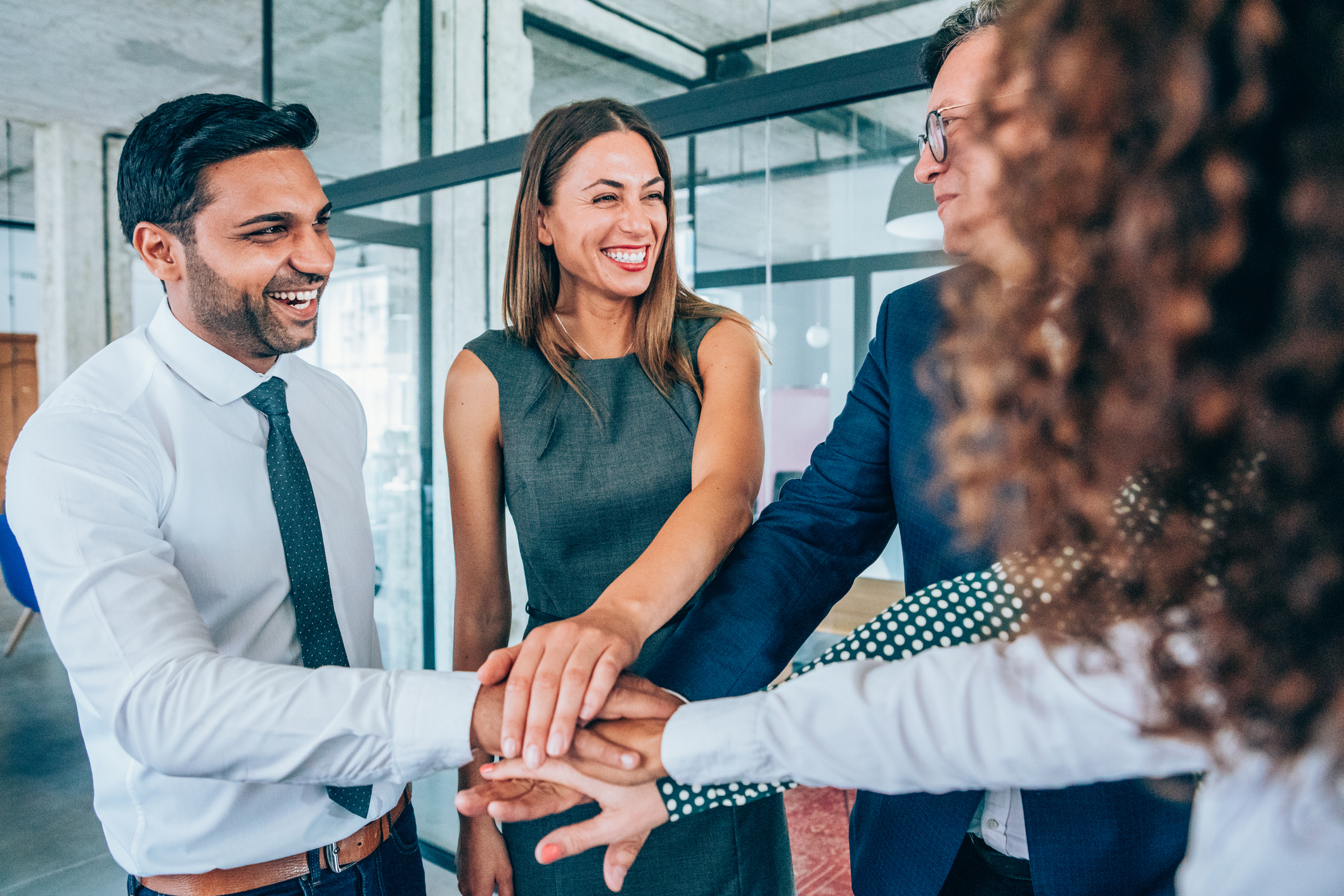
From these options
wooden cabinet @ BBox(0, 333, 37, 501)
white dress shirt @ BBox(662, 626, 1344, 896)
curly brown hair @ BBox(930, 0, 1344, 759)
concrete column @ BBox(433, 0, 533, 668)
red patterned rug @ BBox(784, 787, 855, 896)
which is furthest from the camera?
wooden cabinet @ BBox(0, 333, 37, 501)

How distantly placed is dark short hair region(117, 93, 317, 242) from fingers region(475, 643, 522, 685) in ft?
2.72

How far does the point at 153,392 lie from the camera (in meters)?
1.16

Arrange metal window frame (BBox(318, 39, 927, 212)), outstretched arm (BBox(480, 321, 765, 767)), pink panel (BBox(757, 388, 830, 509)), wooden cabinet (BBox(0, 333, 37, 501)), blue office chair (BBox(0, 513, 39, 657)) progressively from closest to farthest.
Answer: outstretched arm (BBox(480, 321, 765, 767)), metal window frame (BBox(318, 39, 927, 212)), pink panel (BBox(757, 388, 830, 509)), blue office chair (BBox(0, 513, 39, 657)), wooden cabinet (BBox(0, 333, 37, 501))

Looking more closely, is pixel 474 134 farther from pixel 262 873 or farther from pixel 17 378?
pixel 17 378

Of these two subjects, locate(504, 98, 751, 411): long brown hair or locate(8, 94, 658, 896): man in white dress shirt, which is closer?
locate(8, 94, 658, 896): man in white dress shirt

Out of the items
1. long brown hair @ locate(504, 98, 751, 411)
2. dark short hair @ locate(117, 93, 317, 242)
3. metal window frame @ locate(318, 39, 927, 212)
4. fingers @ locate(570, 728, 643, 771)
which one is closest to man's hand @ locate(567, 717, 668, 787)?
fingers @ locate(570, 728, 643, 771)

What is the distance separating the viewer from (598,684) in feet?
3.15

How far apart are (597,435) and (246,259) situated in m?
0.62

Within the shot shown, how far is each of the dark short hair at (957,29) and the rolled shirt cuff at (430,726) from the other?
3.84 feet

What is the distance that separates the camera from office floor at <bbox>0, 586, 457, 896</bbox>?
10.1 ft

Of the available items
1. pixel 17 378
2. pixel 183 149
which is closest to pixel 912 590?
pixel 183 149

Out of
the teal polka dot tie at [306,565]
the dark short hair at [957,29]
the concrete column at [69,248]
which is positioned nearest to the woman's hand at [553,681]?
the teal polka dot tie at [306,565]

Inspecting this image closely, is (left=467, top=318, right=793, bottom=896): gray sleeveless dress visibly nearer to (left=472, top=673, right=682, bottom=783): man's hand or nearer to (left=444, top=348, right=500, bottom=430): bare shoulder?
(left=444, top=348, right=500, bottom=430): bare shoulder

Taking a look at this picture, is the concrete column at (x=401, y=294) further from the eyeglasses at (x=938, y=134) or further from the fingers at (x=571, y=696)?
the fingers at (x=571, y=696)
